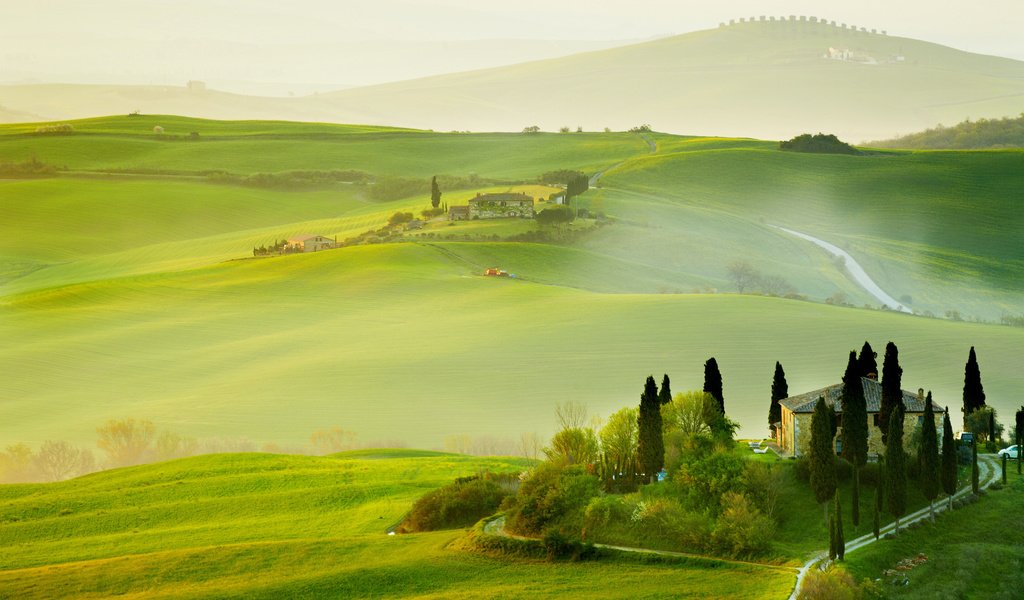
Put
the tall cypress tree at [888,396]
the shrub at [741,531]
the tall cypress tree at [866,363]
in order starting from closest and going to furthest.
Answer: the shrub at [741,531]
the tall cypress tree at [888,396]
the tall cypress tree at [866,363]

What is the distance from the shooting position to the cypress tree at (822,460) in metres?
56.8

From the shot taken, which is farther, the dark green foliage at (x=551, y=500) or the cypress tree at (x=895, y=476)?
the dark green foliage at (x=551, y=500)

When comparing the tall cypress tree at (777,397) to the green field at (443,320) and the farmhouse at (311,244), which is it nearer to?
the green field at (443,320)

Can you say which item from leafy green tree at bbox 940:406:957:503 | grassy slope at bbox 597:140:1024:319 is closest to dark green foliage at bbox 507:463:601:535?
leafy green tree at bbox 940:406:957:503

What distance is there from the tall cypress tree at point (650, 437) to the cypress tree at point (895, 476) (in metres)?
11.8

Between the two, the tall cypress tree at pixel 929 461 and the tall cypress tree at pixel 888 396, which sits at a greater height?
the tall cypress tree at pixel 888 396

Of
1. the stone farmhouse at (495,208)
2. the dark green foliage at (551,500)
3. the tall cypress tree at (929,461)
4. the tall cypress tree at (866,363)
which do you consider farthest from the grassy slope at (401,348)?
the dark green foliage at (551,500)

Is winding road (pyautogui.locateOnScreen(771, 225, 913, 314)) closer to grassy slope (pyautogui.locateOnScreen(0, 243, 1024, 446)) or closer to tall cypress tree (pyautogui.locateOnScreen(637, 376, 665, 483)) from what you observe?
grassy slope (pyautogui.locateOnScreen(0, 243, 1024, 446))

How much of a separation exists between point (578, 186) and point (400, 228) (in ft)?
106

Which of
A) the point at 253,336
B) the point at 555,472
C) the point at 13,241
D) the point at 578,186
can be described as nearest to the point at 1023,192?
the point at 578,186

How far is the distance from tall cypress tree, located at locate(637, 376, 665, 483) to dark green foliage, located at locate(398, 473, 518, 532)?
22.5ft

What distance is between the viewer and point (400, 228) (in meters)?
159

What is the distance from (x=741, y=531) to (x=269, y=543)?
21.1 m

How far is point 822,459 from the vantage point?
56.9 metres
